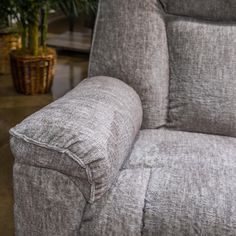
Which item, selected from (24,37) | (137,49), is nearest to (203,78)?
(137,49)

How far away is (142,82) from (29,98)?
157cm

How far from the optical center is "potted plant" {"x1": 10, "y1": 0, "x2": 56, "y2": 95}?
2.75 m

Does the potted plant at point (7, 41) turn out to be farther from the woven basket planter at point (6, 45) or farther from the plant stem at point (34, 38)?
the plant stem at point (34, 38)

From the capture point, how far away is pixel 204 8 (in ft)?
5.12

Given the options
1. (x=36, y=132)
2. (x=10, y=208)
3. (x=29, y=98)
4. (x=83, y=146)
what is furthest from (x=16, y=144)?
(x=29, y=98)

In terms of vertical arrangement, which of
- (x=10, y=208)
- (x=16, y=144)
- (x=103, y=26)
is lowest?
(x=10, y=208)

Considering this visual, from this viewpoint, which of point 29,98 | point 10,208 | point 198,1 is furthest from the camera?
point 29,98

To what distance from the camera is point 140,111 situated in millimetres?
1427

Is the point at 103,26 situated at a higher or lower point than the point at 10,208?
higher

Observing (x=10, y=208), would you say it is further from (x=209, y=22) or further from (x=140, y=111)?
(x=209, y=22)

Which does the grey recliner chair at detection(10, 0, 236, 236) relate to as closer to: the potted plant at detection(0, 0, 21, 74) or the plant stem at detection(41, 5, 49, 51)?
the plant stem at detection(41, 5, 49, 51)

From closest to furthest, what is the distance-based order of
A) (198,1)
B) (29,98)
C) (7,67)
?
(198,1) < (29,98) < (7,67)

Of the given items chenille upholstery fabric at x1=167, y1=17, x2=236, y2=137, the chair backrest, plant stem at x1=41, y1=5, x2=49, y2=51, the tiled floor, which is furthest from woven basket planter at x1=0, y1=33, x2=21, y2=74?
chenille upholstery fabric at x1=167, y1=17, x2=236, y2=137

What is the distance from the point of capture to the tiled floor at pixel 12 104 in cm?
176
